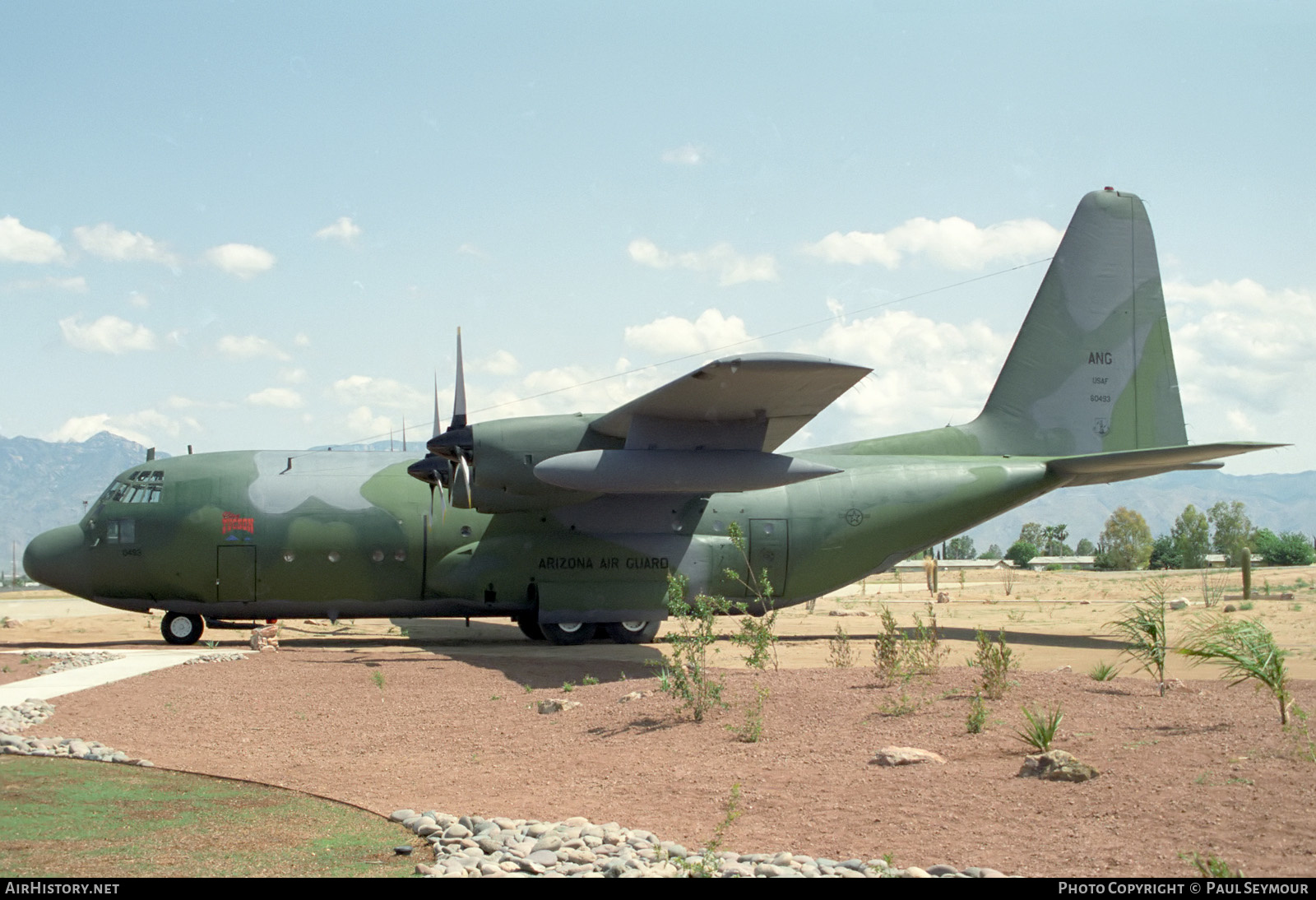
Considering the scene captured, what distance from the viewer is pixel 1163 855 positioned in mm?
5531

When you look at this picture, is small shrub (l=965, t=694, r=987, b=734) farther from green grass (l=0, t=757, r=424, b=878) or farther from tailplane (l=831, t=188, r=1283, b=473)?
tailplane (l=831, t=188, r=1283, b=473)

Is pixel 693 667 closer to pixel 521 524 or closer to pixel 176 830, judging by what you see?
pixel 176 830

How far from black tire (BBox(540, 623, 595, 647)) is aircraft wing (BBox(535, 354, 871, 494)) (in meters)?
3.76

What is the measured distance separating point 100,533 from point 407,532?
570 centimetres

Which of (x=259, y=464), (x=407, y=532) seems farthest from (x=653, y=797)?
(x=259, y=464)

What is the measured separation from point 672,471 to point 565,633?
4549 mm

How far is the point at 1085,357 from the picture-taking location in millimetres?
21797

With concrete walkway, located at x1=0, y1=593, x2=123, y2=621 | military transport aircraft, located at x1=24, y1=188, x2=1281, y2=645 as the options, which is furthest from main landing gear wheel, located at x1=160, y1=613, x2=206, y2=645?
concrete walkway, located at x1=0, y1=593, x2=123, y2=621

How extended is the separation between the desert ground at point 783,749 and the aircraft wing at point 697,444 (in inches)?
114

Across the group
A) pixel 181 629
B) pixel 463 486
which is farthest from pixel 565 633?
pixel 181 629

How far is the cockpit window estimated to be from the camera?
1932cm

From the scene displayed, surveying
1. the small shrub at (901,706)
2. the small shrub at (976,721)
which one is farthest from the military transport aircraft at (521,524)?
the small shrub at (976,721)
